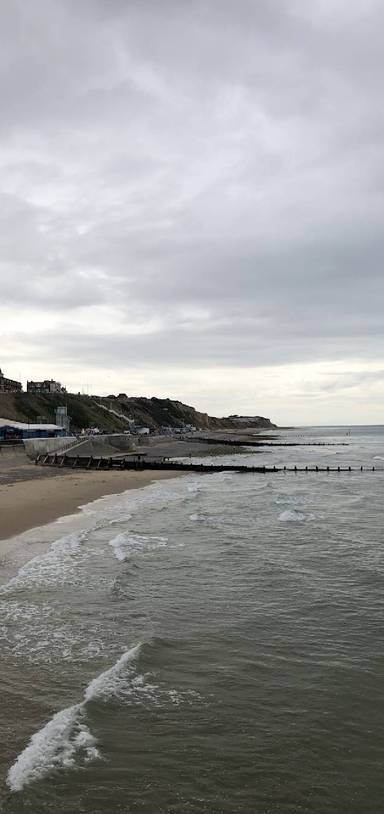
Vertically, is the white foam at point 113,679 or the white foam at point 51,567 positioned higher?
the white foam at point 51,567

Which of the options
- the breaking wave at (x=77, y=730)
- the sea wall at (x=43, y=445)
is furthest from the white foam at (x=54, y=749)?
the sea wall at (x=43, y=445)

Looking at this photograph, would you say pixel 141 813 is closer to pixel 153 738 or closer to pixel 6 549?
pixel 153 738

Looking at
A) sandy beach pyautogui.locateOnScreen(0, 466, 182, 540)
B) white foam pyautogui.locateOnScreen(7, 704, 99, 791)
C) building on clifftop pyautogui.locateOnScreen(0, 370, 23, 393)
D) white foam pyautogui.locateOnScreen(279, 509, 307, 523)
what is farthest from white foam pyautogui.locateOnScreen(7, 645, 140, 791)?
building on clifftop pyautogui.locateOnScreen(0, 370, 23, 393)

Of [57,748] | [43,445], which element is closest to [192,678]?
[57,748]

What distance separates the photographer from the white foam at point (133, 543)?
2122 centimetres

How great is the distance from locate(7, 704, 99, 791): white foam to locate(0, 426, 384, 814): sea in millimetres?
24

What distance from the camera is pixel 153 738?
8.49 metres

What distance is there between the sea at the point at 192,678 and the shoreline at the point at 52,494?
551 centimetres

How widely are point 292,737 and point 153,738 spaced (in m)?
2.08

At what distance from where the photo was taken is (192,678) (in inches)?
417

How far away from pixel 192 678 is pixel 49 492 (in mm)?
30166

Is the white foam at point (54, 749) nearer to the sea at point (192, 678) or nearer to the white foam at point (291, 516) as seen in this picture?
the sea at point (192, 678)

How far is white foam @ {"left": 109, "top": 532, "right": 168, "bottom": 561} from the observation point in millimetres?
21222

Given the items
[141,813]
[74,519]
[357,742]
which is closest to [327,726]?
[357,742]
